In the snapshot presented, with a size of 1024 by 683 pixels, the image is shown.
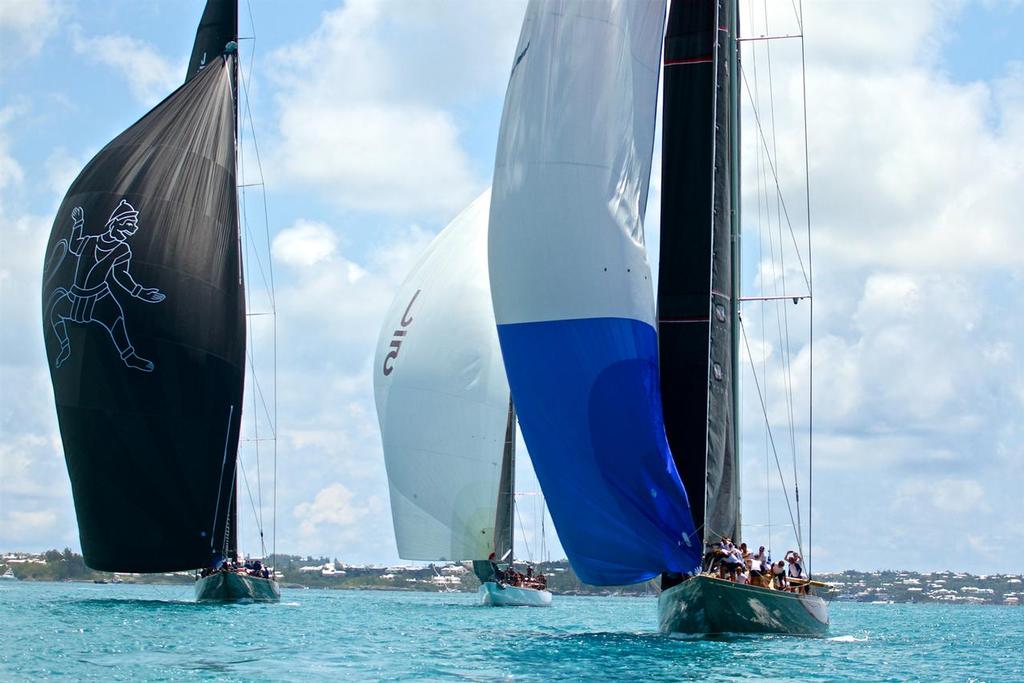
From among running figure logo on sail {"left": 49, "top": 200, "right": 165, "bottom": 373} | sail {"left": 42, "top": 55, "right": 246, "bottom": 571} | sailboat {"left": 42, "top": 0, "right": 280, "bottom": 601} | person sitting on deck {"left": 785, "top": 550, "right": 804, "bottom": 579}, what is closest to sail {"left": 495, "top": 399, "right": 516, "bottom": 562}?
sailboat {"left": 42, "top": 0, "right": 280, "bottom": 601}

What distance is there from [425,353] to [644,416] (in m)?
20.7

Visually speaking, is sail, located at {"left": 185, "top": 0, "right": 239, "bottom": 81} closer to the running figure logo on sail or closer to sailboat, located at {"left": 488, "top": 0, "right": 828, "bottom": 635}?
the running figure logo on sail

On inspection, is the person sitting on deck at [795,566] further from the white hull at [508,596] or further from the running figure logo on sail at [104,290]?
the white hull at [508,596]

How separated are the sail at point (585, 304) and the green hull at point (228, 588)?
16967 millimetres

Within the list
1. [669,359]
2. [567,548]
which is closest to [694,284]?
[669,359]

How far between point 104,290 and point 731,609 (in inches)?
688

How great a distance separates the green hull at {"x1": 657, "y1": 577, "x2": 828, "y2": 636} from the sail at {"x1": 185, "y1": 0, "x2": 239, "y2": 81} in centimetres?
2436

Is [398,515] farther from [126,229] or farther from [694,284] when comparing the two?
[694,284]

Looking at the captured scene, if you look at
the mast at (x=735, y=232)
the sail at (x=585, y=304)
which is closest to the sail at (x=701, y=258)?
the mast at (x=735, y=232)

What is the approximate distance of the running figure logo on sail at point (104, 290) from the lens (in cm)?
3256

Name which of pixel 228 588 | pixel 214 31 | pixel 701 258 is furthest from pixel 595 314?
pixel 214 31

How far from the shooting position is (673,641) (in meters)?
22.2

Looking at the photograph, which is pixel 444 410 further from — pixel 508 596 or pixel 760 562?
pixel 760 562

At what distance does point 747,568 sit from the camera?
2264 centimetres
